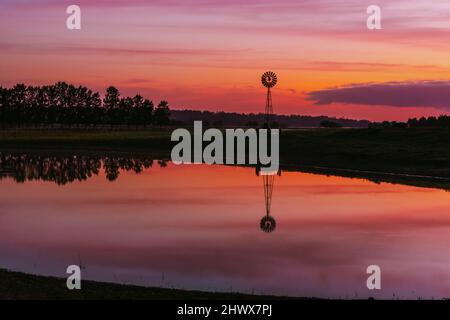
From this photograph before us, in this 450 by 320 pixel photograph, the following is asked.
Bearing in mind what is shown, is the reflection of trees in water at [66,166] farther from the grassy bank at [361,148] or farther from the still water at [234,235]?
the grassy bank at [361,148]

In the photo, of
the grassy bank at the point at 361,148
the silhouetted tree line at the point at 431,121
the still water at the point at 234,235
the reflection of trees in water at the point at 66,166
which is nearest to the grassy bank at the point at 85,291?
the still water at the point at 234,235

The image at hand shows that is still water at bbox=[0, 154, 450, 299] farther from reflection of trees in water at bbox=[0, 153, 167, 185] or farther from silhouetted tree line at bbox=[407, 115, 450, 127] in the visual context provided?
silhouetted tree line at bbox=[407, 115, 450, 127]

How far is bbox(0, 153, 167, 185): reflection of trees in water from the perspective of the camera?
61.6m

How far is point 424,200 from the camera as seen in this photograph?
43406 mm

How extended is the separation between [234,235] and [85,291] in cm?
1253

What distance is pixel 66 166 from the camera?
7438 cm

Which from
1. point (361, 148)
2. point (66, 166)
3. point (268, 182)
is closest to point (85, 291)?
point (268, 182)

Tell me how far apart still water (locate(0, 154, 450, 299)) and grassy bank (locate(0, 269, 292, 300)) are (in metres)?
1.71

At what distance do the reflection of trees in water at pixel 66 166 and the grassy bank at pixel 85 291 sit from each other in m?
37.0

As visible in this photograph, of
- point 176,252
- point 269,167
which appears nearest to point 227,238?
point 176,252

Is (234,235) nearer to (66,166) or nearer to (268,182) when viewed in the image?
(268,182)

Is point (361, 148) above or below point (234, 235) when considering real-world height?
above

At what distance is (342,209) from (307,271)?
1755cm

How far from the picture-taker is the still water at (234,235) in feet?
72.0
